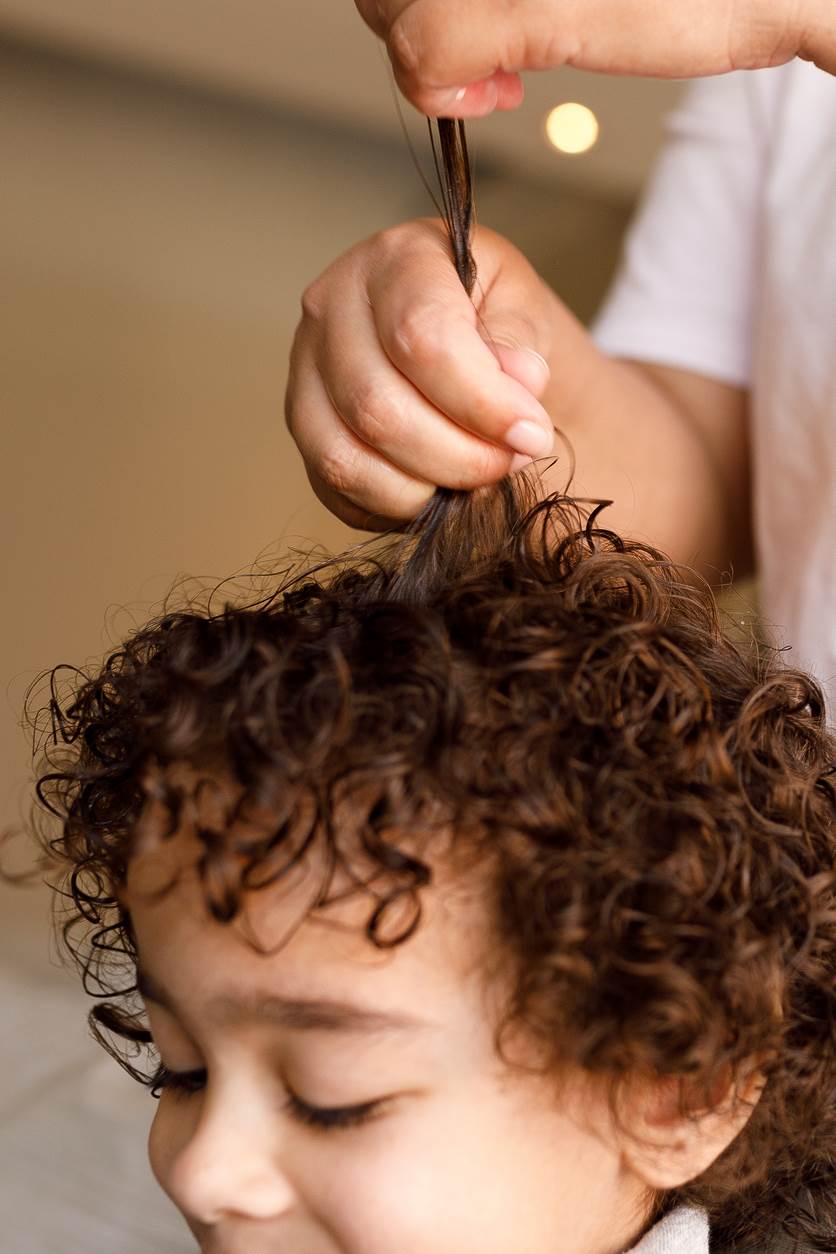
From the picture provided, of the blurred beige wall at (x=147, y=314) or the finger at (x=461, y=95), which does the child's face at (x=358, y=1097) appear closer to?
the finger at (x=461, y=95)

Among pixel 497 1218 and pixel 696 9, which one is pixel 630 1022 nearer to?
pixel 497 1218

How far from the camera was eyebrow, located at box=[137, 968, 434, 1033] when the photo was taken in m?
0.58

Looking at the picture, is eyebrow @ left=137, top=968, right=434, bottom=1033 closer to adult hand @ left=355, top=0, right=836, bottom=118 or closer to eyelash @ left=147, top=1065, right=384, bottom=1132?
eyelash @ left=147, top=1065, right=384, bottom=1132

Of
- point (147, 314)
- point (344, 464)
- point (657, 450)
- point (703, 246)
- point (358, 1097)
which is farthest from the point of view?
point (147, 314)

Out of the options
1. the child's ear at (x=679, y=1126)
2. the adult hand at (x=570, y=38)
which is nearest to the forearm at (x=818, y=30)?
the adult hand at (x=570, y=38)

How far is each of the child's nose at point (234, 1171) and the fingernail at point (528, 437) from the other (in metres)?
0.34

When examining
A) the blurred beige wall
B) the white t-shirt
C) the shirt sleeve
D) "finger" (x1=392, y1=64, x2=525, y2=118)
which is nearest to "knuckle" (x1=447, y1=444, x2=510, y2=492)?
"finger" (x1=392, y1=64, x2=525, y2=118)

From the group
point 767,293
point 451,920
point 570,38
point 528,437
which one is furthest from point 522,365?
point 767,293

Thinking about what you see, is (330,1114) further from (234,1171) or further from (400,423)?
(400,423)

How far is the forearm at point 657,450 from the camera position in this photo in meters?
0.98

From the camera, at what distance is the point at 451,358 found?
2.07 ft

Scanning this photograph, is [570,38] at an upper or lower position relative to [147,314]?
lower

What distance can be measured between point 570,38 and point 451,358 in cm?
15

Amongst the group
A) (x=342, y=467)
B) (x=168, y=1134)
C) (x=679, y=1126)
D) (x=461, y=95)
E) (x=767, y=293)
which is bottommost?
(x=168, y=1134)
